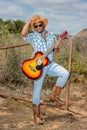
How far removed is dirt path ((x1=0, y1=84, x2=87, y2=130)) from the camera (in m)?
6.18

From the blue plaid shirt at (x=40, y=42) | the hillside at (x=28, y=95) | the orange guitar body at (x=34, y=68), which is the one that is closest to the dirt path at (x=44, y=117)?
the hillside at (x=28, y=95)

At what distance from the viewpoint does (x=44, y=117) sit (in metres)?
6.70

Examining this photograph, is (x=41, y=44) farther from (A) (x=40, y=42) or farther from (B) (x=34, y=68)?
(B) (x=34, y=68)

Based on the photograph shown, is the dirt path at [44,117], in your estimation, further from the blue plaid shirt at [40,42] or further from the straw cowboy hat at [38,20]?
the straw cowboy hat at [38,20]

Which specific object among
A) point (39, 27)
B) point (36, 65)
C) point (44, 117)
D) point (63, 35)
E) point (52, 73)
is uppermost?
point (39, 27)

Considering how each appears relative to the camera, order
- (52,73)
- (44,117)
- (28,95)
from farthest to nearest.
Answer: (28,95) → (44,117) → (52,73)

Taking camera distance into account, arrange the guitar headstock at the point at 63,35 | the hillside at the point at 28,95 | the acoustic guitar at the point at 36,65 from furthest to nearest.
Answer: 1. the hillside at the point at 28,95
2. the guitar headstock at the point at 63,35
3. the acoustic guitar at the point at 36,65

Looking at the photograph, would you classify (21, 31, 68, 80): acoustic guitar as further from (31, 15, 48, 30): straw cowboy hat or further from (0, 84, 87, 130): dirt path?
(0, 84, 87, 130): dirt path

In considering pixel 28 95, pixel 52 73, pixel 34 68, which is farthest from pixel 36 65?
pixel 28 95

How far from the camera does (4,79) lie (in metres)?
9.20

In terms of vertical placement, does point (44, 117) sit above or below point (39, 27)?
below

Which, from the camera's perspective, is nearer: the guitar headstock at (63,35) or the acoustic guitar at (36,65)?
the acoustic guitar at (36,65)

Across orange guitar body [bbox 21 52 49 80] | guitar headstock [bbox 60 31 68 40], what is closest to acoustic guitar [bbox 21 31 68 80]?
orange guitar body [bbox 21 52 49 80]

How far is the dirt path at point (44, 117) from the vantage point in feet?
20.3
